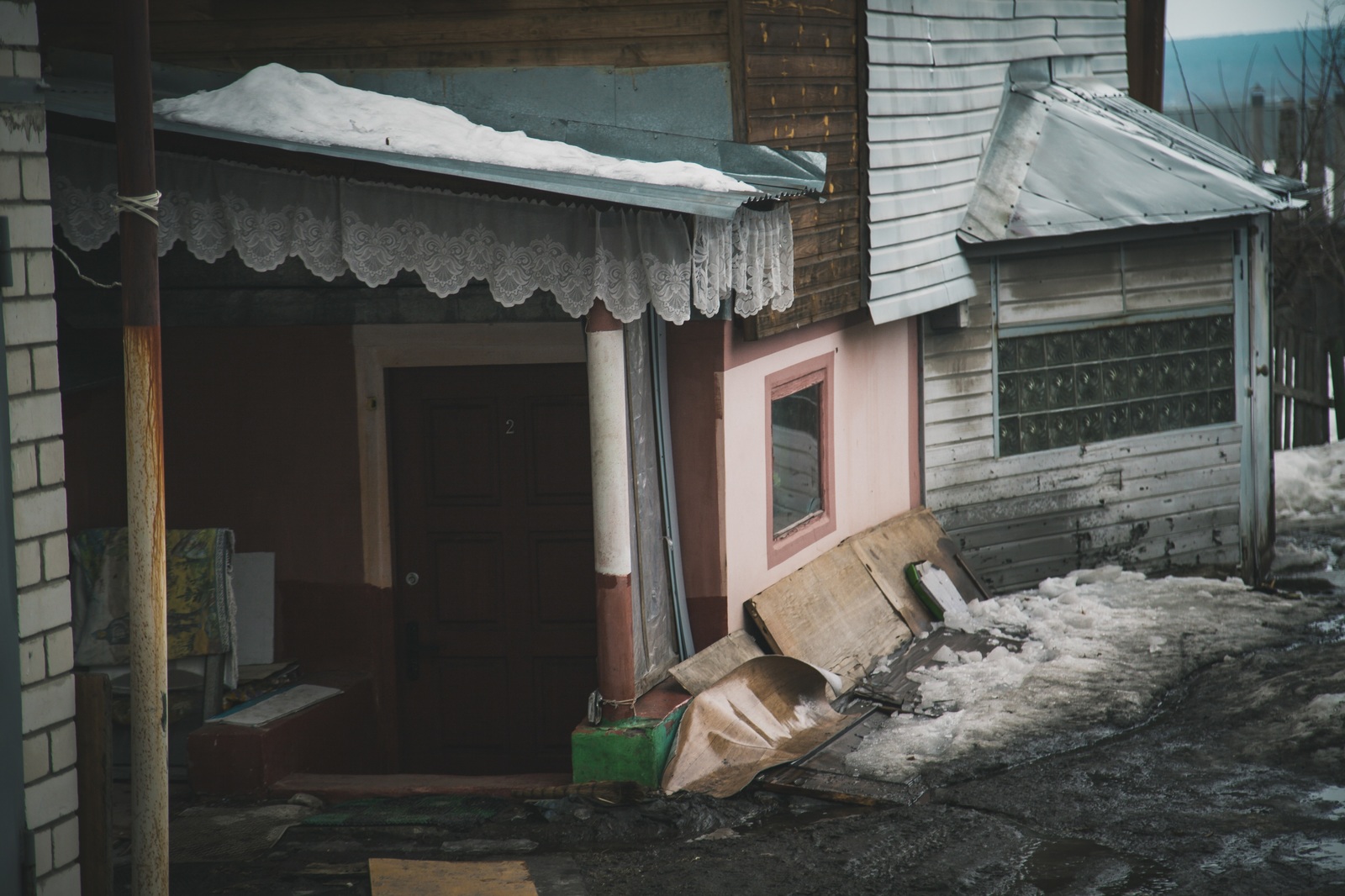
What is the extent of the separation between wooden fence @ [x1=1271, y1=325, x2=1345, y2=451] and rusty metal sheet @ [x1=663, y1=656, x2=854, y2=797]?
34.2ft

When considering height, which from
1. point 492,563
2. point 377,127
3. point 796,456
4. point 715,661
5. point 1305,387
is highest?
point 377,127

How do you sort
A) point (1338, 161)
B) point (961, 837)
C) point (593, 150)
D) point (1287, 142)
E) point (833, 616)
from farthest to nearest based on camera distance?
point (1338, 161) → point (1287, 142) → point (833, 616) → point (593, 150) → point (961, 837)

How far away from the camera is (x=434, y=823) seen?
19.7 feet

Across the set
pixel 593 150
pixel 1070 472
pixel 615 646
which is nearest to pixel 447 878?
pixel 615 646

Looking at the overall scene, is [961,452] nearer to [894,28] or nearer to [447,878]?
[894,28]

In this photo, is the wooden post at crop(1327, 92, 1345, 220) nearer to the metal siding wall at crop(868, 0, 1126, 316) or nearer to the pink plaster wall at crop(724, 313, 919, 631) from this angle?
the metal siding wall at crop(868, 0, 1126, 316)

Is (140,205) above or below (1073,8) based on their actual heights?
below

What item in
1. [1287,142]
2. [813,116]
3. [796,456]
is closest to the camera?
[813,116]

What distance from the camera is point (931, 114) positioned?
9.35 metres

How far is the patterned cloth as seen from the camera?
21.5 ft

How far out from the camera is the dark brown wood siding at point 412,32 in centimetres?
694

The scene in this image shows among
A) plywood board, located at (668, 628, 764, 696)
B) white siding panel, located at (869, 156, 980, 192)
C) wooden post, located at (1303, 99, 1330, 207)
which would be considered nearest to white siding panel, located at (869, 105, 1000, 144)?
white siding panel, located at (869, 156, 980, 192)

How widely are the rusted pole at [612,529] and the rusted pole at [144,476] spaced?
2087mm

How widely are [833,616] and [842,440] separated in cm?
132
